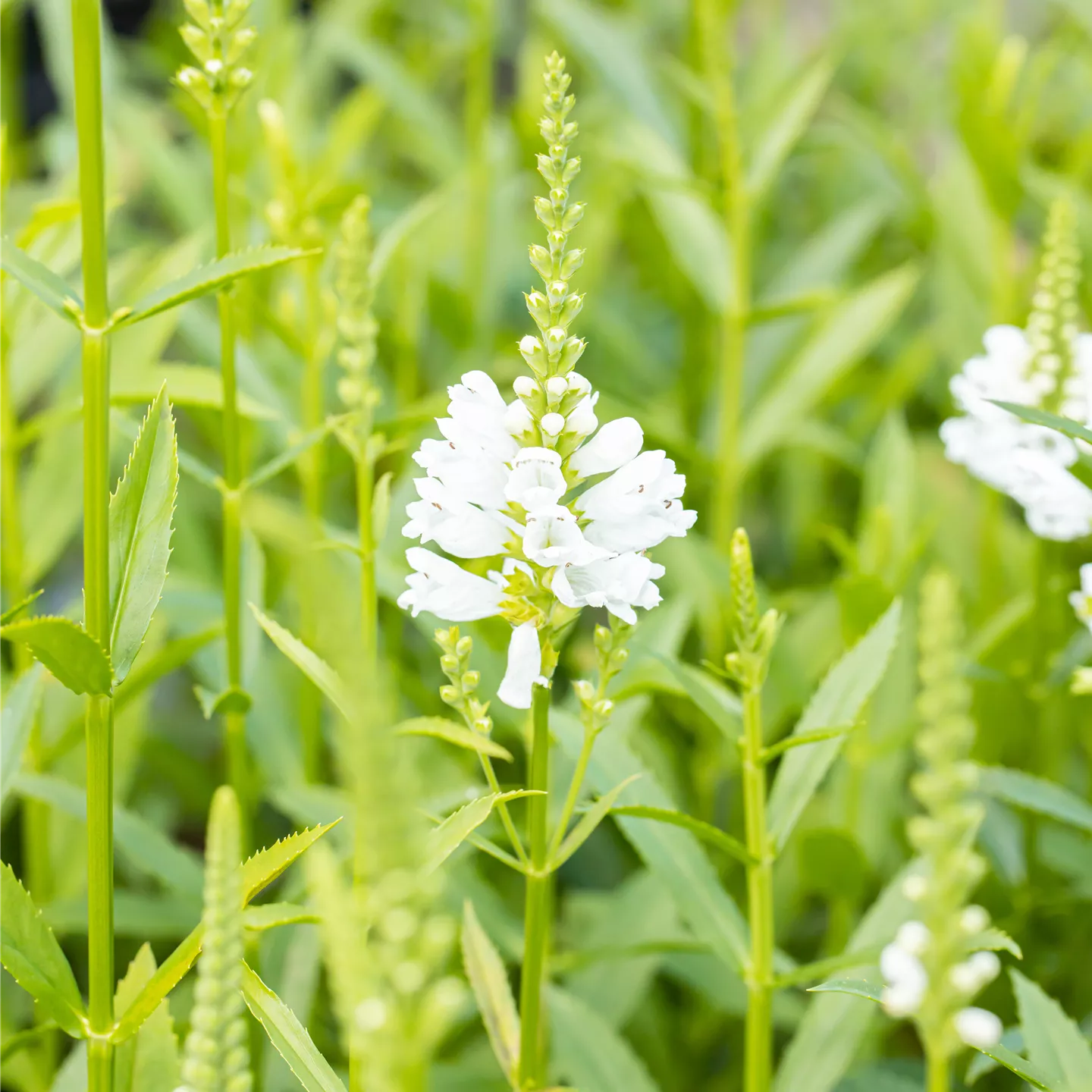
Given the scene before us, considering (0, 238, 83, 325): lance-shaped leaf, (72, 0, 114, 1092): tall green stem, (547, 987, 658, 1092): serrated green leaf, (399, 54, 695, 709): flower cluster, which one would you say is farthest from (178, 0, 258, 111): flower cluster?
(547, 987, 658, 1092): serrated green leaf

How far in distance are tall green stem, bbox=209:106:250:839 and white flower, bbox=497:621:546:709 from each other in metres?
0.62

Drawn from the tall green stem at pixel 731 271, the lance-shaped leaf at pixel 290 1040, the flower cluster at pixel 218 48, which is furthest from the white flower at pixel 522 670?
the tall green stem at pixel 731 271

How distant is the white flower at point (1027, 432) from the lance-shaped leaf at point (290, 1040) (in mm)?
1120

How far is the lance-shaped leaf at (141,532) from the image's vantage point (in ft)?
4.03

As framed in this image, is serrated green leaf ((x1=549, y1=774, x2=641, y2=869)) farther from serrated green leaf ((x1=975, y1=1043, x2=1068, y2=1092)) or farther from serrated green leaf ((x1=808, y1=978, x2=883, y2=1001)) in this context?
serrated green leaf ((x1=975, y1=1043, x2=1068, y2=1092))

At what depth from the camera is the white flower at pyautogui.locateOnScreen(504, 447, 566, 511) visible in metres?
1.05

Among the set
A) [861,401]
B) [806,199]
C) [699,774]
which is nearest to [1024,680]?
[699,774]

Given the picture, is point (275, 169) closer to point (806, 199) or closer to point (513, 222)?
point (513, 222)

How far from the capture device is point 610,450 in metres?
1.16

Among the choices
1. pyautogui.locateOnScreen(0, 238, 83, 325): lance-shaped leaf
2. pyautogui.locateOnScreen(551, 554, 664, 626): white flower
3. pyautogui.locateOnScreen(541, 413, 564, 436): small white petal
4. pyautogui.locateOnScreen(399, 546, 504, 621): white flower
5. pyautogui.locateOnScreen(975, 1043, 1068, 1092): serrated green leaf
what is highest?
pyautogui.locateOnScreen(0, 238, 83, 325): lance-shaped leaf

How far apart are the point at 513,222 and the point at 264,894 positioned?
171 centimetres

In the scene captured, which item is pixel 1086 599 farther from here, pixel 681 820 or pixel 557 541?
pixel 557 541

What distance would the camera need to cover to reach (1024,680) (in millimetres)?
2020

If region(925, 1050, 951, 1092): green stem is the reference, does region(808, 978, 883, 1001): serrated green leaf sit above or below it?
below
